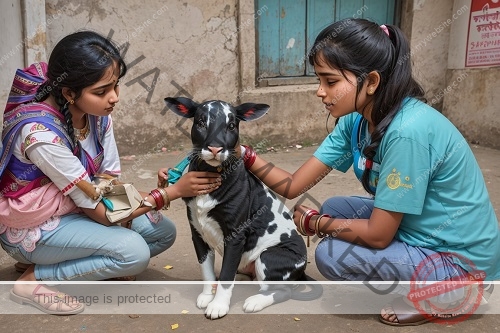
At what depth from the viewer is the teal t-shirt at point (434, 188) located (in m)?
2.34

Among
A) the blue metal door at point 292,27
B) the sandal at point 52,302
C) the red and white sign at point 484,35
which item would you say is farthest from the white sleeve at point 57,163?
the red and white sign at point 484,35

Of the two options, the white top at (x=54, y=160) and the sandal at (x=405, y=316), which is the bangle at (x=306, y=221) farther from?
the white top at (x=54, y=160)

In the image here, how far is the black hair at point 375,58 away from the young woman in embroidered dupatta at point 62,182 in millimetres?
842

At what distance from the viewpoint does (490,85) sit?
23.1ft

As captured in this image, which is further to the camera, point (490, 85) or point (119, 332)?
point (490, 85)

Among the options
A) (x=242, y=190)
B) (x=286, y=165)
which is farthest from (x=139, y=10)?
(x=242, y=190)

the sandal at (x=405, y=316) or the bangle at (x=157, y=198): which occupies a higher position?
the bangle at (x=157, y=198)

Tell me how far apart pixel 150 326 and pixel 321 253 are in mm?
963

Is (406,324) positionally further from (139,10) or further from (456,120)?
(456,120)

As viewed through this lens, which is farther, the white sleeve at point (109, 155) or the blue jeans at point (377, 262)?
the white sleeve at point (109, 155)

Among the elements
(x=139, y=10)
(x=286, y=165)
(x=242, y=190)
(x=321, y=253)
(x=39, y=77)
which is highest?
(x=139, y=10)

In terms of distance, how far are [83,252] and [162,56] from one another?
4.26 m

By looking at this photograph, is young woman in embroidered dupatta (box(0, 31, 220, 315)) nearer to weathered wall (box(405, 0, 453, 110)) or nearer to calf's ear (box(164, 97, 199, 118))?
calf's ear (box(164, 97, 199, 118))

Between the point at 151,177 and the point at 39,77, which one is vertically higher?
the point at 39,77
